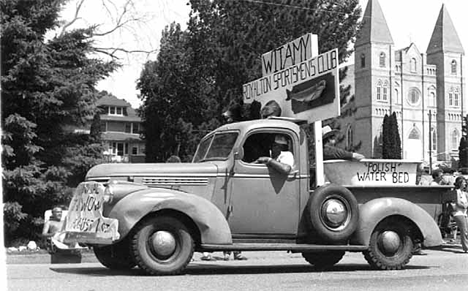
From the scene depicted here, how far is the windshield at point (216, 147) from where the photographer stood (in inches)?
382

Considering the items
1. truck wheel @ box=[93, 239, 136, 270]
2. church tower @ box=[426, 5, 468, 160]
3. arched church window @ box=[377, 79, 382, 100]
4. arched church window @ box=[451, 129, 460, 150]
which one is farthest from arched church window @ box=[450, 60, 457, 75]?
truck wheel @ box=[93, 239, 136, 270]

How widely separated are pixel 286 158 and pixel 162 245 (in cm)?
223

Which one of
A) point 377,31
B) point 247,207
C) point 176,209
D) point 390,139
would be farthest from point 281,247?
point 377,31

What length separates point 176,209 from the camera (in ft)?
28.4

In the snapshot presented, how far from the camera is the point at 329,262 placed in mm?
10836

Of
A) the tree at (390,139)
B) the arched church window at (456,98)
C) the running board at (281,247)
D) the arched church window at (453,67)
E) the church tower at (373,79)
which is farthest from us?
the arched church window at (456,98)

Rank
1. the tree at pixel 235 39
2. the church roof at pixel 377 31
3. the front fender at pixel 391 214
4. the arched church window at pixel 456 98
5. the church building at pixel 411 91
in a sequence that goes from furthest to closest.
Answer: the arched church window at pixel 456 98 < the church building at pixel 411 91 < the church roof at pixel 377 31 < the tree at pixel 235 39 < the front fender at pixel 391 214

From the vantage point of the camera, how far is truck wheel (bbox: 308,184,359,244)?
9.56 meters

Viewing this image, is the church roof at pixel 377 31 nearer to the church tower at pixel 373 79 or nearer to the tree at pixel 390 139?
the church tower at pixel 373 79

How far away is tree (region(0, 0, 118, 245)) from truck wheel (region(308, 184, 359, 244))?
34.4 feet

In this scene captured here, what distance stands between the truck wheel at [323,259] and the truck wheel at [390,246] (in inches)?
28.6

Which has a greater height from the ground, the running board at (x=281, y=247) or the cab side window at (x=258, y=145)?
the cab side window at (x=258, y=145)

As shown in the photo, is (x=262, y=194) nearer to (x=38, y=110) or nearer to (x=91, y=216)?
(x=91, y=216)

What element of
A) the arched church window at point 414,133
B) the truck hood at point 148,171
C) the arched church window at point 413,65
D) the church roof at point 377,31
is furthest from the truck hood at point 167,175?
the arched church window at point 413,65
